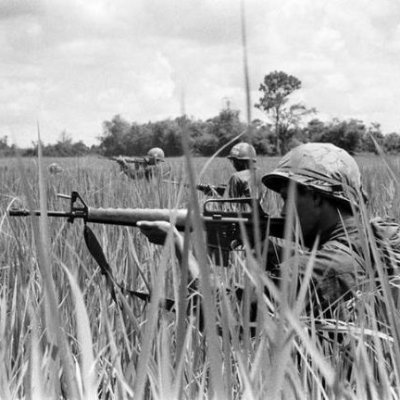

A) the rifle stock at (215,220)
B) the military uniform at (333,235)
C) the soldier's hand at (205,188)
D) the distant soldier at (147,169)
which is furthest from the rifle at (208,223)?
the soldier's hand at (205,188)

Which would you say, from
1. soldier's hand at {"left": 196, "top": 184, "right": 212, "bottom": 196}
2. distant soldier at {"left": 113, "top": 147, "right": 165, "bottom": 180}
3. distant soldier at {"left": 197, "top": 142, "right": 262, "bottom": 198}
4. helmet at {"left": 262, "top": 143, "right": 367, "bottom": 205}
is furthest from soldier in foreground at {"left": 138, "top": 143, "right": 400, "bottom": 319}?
soldier's hand at {"left": 196, "top": 184, "right": 212, "bottom": 196}

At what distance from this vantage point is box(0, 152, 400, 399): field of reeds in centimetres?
48

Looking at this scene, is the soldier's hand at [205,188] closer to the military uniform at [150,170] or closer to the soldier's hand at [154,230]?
the military uniform at [150,170]

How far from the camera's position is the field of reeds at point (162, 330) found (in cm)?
48

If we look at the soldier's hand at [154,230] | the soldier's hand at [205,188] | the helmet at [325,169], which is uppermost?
the helmet at [325,169]

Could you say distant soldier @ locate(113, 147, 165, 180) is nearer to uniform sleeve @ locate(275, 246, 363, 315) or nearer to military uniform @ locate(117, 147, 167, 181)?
military uniform @ locate(117, 147, 167, 181)

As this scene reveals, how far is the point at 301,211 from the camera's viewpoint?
5.56ft

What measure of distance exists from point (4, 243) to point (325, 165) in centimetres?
100

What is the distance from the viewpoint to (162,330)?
731mm

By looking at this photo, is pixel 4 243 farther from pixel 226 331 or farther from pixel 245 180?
pixel 245 180

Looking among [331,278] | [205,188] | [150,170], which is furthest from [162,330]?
[205,188]

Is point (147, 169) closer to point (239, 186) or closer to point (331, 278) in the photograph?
point (239, 186)

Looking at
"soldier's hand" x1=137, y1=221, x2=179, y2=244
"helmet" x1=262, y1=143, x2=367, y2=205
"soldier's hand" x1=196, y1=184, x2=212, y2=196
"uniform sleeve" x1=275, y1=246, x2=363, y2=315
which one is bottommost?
"uniform sleeve" x1=275, y1=246, x2=363, y2=315

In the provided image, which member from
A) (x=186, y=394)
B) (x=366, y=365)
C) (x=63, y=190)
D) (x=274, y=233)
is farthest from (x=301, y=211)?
(x=63, y=190)
